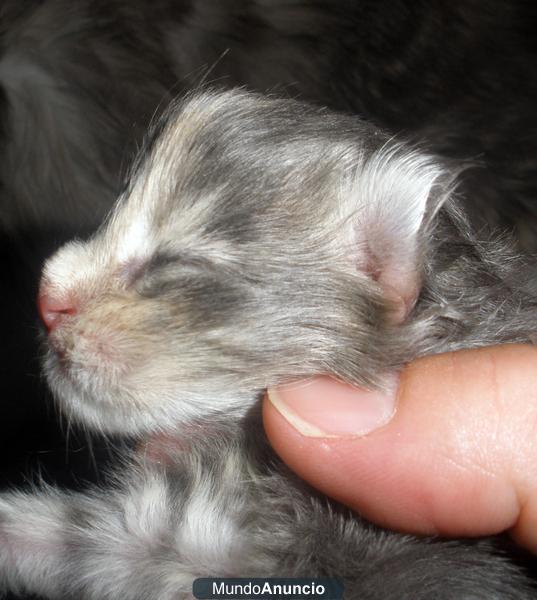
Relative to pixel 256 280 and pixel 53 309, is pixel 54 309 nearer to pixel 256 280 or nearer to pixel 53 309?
pixel 53 309

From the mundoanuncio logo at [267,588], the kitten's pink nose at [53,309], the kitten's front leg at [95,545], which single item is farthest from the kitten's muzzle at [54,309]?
the mundoanuncio logo at [267,588]

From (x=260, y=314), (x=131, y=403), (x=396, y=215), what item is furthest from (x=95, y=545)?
(x=396, y=215)

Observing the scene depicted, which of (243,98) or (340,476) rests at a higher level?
(243,98)

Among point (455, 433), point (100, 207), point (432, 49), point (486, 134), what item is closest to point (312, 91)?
point (432, 49)

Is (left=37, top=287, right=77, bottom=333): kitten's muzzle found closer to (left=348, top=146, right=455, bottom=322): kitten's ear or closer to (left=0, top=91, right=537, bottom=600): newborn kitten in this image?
(left=0, top=91, right=537, bottom=600): newborn kitten

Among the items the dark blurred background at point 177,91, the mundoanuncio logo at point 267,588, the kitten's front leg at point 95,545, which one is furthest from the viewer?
the dark blurred background at point 177,91

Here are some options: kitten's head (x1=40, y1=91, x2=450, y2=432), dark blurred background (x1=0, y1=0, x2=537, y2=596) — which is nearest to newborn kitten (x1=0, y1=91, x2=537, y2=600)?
kitten's head (x1=40, y1=91, x2=450, y2=432)

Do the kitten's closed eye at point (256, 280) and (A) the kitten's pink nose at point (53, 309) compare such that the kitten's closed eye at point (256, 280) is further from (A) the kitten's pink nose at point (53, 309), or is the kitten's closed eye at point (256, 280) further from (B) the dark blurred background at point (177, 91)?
(B) the dark blurred background at point (177, 91)

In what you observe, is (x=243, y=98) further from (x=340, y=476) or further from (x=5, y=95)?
(x=5, y=95)
